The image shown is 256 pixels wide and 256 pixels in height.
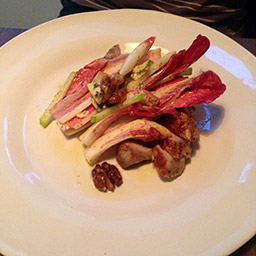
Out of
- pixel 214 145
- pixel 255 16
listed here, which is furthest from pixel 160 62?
pixel 255 16

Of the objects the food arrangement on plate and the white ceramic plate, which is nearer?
the white ceramic plate

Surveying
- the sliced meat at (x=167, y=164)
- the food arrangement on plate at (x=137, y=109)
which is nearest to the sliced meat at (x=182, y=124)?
the food arrangement on plate at (x=137, y=109)

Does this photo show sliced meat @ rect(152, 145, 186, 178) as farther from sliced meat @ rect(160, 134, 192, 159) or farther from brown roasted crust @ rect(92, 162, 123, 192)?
brown roasted crust @ rect(92, 162, 123, 192)

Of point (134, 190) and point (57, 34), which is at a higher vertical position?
point (57, 34)

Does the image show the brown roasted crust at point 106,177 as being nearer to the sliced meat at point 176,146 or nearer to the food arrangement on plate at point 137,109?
the food arrangement on plate at point 137,109

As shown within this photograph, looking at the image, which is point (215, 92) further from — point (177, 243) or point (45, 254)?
point (45, 254)

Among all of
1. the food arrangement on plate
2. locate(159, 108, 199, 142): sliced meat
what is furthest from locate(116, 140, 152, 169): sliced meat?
locate(159, 108, 199, 142): sliced meat

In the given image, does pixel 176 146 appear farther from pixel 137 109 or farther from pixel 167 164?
pixel 137 109
